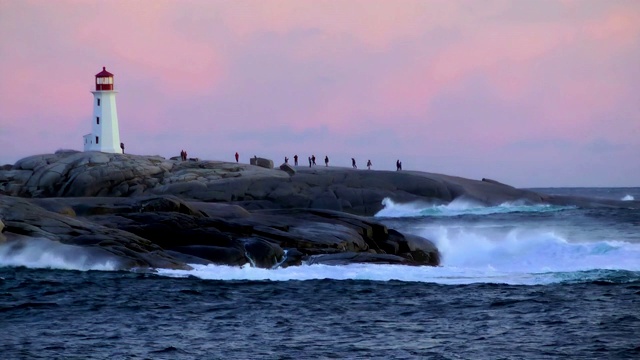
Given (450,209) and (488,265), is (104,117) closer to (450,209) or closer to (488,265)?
(450,209)

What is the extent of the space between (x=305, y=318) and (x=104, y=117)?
205 ft

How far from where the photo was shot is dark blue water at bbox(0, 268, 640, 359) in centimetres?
2420

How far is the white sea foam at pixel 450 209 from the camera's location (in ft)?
251

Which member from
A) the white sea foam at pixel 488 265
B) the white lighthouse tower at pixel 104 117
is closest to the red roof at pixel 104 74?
the white lighthouse tower at pixel 104 117

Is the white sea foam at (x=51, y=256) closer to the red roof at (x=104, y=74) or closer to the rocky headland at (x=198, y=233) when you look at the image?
the rocky headland at (x=198, y=233)

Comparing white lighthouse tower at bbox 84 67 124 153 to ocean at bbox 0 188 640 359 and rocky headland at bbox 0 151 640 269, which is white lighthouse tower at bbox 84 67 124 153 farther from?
ocean at bbox 0 188 640 359

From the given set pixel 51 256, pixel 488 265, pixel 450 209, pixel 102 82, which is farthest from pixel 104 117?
pixel 51 256

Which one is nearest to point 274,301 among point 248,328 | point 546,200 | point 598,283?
point 248,328

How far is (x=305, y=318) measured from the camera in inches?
1131

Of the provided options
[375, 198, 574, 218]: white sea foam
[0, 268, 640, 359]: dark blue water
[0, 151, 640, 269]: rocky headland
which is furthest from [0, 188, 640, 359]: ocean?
[375, 198, 574, 218]: white sea foam

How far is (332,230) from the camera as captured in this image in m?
44.1

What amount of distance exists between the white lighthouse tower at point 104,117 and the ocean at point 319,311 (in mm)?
50184

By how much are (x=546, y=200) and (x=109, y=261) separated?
6093cm

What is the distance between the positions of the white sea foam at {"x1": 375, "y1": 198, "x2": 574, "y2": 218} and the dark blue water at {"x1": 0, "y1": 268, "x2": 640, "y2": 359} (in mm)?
39704
